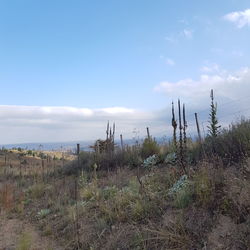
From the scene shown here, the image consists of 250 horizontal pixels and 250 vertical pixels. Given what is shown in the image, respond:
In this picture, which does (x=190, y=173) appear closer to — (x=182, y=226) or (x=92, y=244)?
(x=182, y=226)

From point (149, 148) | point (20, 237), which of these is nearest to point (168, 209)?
point (20, 237)

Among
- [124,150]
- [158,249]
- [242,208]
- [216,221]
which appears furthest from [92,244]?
[124,150]

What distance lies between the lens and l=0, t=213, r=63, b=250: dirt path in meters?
6.27

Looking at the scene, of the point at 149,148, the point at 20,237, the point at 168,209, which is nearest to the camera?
the point at 168,209

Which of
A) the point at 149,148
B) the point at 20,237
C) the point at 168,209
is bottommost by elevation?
the point at 20,237

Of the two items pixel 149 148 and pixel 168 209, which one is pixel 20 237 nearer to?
pixel 168 209

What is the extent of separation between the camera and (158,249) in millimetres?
4922

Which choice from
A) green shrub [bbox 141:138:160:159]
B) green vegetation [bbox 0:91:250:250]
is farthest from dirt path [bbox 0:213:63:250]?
green shrub [bbox 141:138:160:159]

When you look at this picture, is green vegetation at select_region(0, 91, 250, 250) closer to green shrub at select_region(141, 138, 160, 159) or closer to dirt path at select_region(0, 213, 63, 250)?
dirt path at select_region(0, 213, 63, 250)

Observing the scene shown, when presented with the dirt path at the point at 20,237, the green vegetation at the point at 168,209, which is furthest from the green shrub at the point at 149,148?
the dirt path at the point at 20,237

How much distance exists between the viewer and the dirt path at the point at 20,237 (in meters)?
6.27

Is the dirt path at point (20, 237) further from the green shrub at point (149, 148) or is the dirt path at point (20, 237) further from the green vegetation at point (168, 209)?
the green shrub at point (149, 148)

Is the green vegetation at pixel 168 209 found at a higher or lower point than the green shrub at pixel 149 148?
lower

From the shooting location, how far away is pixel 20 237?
7.11 meters
